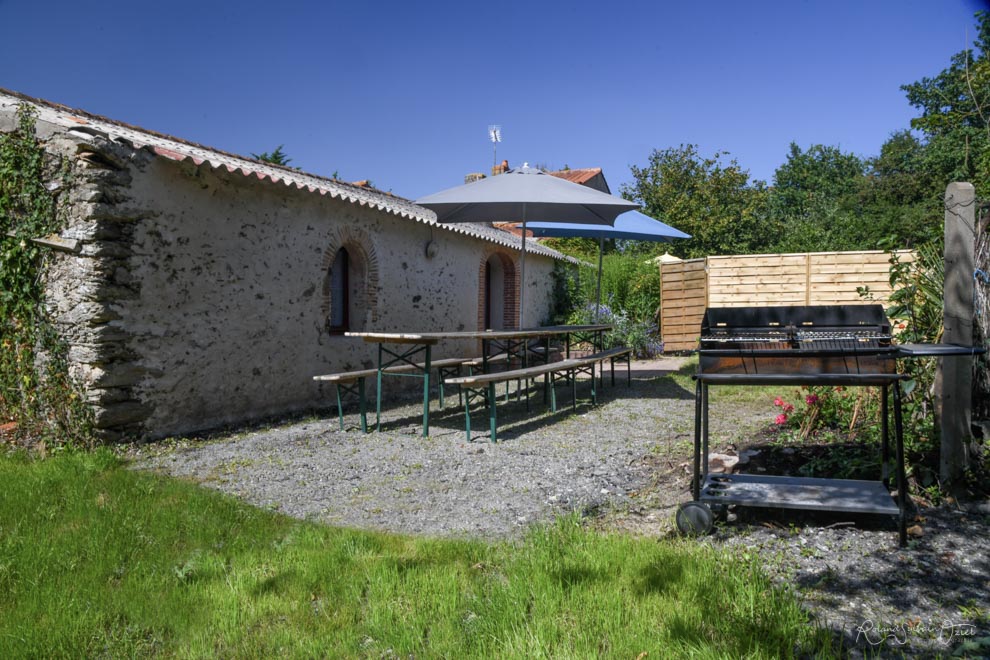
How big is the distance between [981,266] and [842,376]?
152 cm

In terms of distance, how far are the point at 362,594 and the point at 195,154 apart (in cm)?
603

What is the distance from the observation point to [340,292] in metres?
8.53

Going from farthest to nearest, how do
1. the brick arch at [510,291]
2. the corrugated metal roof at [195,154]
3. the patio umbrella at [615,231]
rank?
1. the brick arch at [510,291]
2. the patio umbrella at [615,231]
3. the corrugated metal roof at [195,154]

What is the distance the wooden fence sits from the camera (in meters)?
11.9

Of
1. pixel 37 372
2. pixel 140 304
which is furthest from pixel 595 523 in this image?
pixel 37 372

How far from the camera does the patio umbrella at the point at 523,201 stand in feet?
21.2

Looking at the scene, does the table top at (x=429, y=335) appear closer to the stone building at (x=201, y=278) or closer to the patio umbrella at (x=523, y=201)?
the patio umbrella at (x=523, y=201)

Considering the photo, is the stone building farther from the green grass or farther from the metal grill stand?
the metal grill stand

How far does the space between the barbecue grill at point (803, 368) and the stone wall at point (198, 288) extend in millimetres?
5022

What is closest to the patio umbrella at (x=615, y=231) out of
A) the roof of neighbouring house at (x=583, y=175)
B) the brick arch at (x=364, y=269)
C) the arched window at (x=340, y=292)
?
the brick arch at (x=364, y=269)

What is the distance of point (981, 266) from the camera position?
3.56 meters

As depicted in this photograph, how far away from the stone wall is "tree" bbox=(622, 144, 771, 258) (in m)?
14.9

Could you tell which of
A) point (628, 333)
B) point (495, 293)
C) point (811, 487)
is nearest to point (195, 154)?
point (811, 487)

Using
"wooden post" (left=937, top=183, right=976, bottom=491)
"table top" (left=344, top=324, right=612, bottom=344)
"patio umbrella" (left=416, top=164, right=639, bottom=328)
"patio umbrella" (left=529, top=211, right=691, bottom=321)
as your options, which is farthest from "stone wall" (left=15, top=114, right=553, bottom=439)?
"wooden post" (left=937, top=183, right=976, bottom=491)
